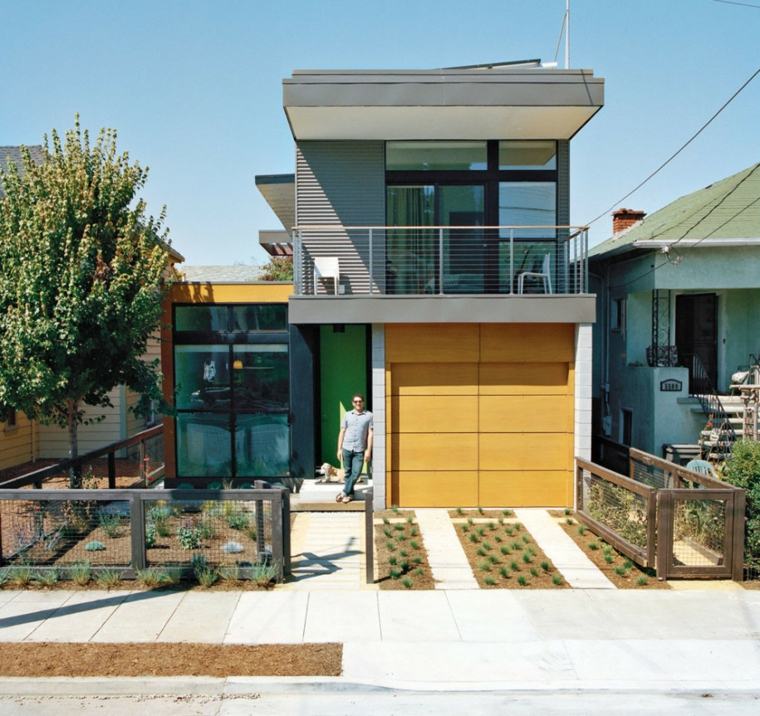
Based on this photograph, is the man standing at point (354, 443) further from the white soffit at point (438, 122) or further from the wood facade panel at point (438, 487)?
the white soffit at point (438, 122)

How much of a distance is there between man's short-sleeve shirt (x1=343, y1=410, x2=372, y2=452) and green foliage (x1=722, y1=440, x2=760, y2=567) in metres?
5.41

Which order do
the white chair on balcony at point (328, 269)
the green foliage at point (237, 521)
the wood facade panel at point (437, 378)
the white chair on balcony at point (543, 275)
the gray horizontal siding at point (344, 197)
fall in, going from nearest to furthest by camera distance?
1. the green foliage at point (237, 521)
2. the wood facade panel at point (437, 378)
3. the white chair on balcony at point (543, 275)
4. the white chair on balcony at point (328, 269)
5. the gray horizontal siding at point (344, 197)

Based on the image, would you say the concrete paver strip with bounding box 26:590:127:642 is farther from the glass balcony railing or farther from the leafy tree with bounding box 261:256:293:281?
the leafy tree with bounding box 261:256:293:281

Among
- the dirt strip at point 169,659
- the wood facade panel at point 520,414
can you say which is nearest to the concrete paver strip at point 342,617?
the dirt strip at point 169,659

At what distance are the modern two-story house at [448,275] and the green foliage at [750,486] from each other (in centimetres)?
308

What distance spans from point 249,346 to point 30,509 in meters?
5.21

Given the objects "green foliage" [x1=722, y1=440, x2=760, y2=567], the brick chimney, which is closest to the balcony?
"green foliage" [x1=722, y1=440, x2=760, y2=567]

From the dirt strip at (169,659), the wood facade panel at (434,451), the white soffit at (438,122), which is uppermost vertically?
the white soffit at (438,122)

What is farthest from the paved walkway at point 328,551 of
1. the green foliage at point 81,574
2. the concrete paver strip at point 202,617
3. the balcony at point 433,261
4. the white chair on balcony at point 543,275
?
the white chair on balcony at point 543,275

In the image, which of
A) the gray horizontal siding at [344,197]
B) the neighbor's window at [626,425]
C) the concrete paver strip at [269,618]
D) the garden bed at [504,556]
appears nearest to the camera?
the concrete paver strip at [269,618]

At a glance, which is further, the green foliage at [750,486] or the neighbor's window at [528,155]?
the neighbor's window at [528,155]

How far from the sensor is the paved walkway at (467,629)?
246 inches

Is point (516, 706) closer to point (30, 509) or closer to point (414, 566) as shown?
point (414, 566)

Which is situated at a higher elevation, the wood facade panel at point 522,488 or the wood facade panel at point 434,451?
the wood facade panel at point 434,451
